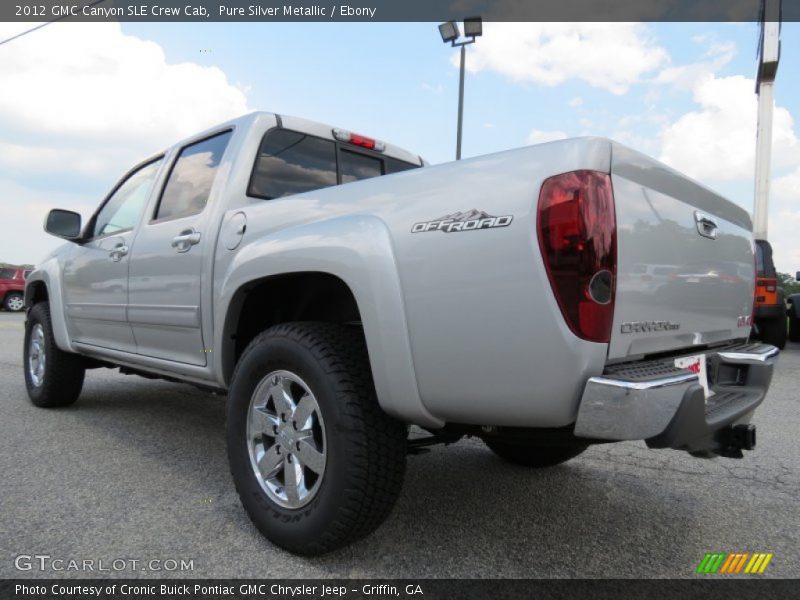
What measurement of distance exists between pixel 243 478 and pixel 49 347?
301 centimetres

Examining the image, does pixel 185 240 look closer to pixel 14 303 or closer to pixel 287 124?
pixel 287 124

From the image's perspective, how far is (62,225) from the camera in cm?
421

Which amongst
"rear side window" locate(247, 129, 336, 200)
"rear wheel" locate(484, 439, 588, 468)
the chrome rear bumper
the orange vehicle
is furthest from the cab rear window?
the orange vehicle

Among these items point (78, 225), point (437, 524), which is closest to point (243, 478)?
point (437, 524)

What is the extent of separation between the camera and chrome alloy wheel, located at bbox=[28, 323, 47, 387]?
4.71 m

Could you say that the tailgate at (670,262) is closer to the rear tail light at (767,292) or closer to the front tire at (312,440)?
the front tire at (312,440)

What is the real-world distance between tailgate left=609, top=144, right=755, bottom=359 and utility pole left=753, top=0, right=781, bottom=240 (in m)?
14.0

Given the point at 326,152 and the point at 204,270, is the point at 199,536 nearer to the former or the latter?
the point at 204,270

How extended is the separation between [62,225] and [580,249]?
12.9 ft

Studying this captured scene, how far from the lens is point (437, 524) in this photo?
249 centimetres

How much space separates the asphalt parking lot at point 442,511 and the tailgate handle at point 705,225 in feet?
4.06

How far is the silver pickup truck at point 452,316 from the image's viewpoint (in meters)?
1.65

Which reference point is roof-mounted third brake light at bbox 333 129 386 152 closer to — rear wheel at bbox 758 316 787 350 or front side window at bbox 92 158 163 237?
front side window at bbox 92 158 163 237

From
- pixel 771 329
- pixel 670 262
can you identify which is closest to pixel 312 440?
pixel 670 262
